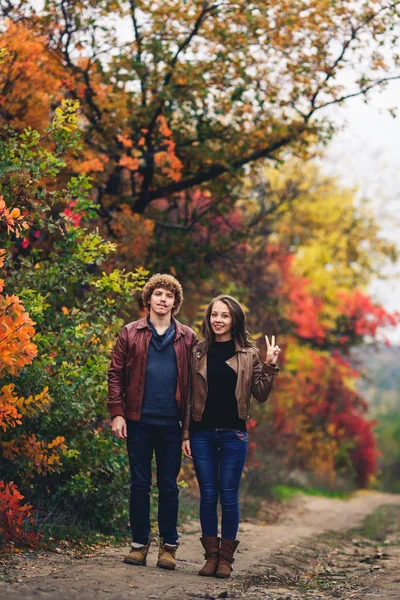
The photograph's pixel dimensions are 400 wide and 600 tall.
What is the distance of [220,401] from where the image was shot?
660 centimetres

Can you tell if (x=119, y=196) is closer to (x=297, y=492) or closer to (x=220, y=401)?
(x=220, y=401)

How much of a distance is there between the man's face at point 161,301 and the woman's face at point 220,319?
13.6 inches

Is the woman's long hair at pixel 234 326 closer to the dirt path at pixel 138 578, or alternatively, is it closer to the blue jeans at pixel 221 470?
the blue jeans at pixel 221 470

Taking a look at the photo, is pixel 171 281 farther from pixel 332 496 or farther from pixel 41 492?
pixel 332 496

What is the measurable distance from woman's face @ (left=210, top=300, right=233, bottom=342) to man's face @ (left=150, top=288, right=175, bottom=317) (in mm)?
346

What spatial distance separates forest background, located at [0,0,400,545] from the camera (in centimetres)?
773

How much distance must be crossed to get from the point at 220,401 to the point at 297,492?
13.7 m

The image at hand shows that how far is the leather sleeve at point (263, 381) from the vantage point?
6.64m

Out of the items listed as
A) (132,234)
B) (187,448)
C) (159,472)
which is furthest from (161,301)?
(132,234)

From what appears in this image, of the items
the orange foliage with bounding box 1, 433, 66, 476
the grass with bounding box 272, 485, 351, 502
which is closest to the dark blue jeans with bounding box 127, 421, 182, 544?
the orange foliage with bounding box 1, 433, 66, 476

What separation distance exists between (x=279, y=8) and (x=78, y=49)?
2949mm

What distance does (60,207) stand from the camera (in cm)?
1178

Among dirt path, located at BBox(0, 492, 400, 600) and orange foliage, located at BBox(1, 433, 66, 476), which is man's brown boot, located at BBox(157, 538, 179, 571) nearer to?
dirt path, located at BBox(0, 492, 400, 600)

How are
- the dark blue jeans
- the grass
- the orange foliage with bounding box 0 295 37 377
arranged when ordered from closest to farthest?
the orange foliage with bounding box 0 295 37 377 < the dark blue jeans < the grass
